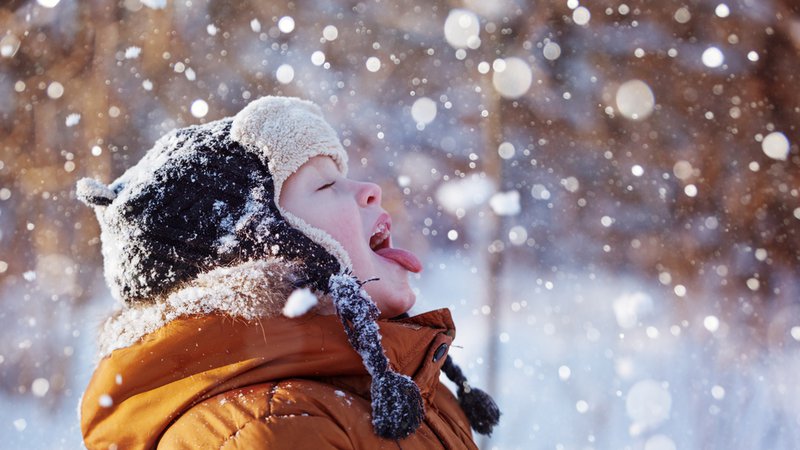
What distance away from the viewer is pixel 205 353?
1346 millimetres

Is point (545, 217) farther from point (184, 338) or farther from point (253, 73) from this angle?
point (184, 338)

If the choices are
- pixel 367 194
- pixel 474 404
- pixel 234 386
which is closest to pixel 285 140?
pixel 367 194

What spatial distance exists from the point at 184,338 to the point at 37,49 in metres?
4.23

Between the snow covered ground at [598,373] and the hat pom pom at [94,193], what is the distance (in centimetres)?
330

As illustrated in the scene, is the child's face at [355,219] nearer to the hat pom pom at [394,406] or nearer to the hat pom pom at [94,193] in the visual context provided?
the hat pom pom at [394,406]

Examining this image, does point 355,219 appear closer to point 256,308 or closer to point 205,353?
point 256,308

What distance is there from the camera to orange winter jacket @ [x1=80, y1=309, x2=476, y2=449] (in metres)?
1.20

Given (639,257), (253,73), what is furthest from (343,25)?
(639,257)

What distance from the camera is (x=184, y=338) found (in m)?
1.35

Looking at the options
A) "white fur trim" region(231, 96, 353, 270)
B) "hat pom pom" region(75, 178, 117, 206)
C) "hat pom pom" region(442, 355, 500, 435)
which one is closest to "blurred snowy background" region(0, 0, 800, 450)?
"hat pom pom" region(442, 355, 500, 435)

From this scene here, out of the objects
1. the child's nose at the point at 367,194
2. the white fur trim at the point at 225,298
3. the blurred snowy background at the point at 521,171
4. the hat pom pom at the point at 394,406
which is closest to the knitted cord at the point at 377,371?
the hat pom pom at the point at 394,406

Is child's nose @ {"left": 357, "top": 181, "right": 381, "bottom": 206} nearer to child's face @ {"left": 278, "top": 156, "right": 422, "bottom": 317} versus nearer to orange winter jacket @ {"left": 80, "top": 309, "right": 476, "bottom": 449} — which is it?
child's face @ {"left": 278, "top": 156, "right": 422, "bottom": 317}

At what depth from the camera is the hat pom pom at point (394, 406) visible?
1.25 m

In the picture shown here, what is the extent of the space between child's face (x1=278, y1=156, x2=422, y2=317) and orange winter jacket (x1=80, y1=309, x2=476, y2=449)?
19cm
